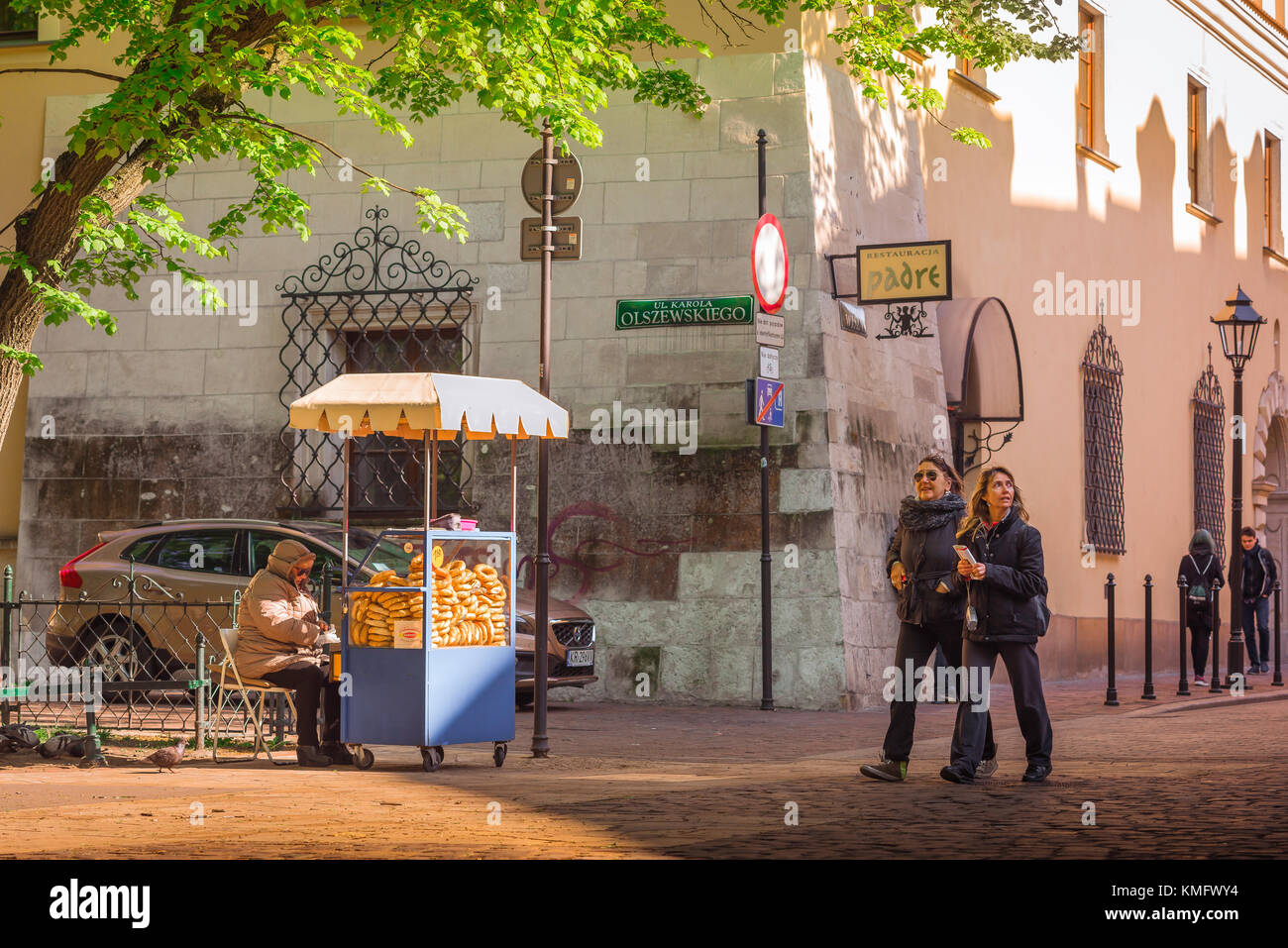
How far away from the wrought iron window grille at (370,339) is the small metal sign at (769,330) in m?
3.47

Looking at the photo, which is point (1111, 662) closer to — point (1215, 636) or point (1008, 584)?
point (1215, 636)

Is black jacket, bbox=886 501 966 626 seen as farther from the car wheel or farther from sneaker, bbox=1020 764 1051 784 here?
the car wheel

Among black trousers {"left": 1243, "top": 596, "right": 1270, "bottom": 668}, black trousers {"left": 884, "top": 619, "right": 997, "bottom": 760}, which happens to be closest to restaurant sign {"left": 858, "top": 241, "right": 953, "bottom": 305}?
black trousers {"left": 884, "top": 619, "right": 997, "bottom": 760}

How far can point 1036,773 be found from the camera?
33.1ft

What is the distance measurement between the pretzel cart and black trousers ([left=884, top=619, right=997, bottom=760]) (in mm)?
2412

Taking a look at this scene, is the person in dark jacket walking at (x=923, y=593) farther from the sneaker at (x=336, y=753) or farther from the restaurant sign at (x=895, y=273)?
the restaurant sign at (x=895, y=273)

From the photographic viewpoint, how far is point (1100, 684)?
2100 cm

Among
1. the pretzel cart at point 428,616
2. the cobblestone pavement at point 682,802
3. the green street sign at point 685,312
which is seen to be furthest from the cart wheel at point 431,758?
the green street sign at point 685,312

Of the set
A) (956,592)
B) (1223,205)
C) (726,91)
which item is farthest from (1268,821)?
(1223,205)

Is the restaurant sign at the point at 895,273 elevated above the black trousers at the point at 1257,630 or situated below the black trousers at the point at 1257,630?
above

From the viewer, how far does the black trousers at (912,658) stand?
1027 centimetres

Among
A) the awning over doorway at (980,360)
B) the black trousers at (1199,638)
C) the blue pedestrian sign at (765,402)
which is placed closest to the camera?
the blue pedestrian sign at (765,402)

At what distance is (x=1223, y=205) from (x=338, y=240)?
51.2 feet

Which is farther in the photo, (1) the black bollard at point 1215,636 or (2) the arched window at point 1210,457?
(2) the arched window at point 1210,457
